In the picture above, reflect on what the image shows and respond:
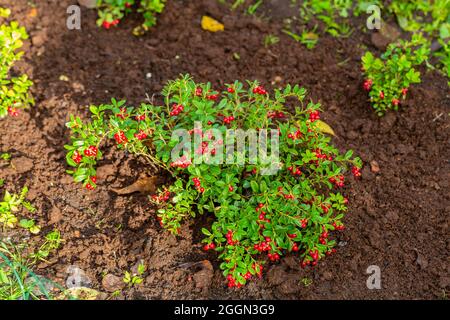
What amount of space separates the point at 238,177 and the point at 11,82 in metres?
1.94

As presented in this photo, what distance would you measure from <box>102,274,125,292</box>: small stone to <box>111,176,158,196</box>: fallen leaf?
58 centimetres

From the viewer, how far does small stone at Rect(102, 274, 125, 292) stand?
319 centimetres

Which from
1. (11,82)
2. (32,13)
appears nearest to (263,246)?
(11,82)

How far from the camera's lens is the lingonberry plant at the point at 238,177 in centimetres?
302

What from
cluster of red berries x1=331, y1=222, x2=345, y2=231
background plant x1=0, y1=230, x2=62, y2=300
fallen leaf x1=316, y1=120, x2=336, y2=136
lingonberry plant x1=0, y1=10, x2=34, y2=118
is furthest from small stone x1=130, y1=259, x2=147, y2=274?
fallen leaf x1=316, y1=120, x2=336, y2=136

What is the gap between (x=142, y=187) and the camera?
11.6ft

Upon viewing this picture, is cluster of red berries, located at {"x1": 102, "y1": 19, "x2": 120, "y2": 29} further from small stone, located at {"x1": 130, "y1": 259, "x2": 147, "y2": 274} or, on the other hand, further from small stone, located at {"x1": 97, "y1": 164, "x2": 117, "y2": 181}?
small stone, located at {"x1": 130, "y1": 259, "x2": 147, "y2": 274}

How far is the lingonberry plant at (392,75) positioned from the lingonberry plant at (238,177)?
32.7 inches

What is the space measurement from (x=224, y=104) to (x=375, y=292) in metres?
1.42

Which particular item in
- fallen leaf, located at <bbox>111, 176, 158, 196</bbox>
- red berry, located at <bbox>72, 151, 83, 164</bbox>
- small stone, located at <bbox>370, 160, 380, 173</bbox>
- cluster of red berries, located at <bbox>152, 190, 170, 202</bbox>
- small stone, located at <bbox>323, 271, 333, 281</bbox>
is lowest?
small stone, located at <bbox>323, 271, 333, 281</bbox>

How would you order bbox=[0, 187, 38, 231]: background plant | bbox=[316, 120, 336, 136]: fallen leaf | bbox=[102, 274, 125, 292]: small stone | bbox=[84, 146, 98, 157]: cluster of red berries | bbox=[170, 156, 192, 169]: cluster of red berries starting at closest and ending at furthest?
1. bbox=[170, 156, 192, 169]: cluster of red berries
2. bbox=[84, 146, 98, 157]: cluster of red berries
3. bbox=[102, 274, 125, 292]: small stone
4. bbox=[0, 187, 38, 231]: background plant
5. bbox=[316, 120, 336, 136]: fallen leaf

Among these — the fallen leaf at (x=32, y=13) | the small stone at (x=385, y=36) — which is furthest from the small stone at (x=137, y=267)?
the small stone at (x=385, y=36)

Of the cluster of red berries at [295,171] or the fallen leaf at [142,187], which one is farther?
the fallen leaf at [142,187]

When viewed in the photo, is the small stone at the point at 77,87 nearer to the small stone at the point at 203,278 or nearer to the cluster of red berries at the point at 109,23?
the cluster of red berries at the point at 109,23
